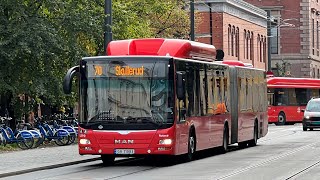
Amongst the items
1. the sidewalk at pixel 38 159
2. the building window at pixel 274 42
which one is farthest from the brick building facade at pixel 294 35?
the sidewalk at pixel 38 159

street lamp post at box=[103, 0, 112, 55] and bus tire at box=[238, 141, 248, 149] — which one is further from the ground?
street lamp post at box=[103, 0, 112, 55]

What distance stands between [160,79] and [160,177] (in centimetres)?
425

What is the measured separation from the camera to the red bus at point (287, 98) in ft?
205

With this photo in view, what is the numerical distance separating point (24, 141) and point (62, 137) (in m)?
2.41

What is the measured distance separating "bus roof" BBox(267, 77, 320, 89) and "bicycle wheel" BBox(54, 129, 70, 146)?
29.3m

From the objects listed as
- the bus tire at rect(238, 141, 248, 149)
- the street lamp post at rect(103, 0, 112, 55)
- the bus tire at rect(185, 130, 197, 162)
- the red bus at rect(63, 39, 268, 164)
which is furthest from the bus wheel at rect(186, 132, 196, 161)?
the bus tire at rect(238, 141, 248, 149)

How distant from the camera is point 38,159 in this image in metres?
26.8

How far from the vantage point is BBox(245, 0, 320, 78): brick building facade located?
102 metres

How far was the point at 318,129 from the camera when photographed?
5644 centimetres

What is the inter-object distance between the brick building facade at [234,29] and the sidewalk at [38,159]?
3432 centimetres

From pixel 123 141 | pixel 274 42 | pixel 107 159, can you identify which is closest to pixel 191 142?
pixel 107 159

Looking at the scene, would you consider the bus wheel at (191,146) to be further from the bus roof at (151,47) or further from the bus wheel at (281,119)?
the bus wheel at (281,119)

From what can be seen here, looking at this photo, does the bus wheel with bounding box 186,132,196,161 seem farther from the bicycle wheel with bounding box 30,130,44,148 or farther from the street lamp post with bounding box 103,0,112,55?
the bicycle wheel with bounding box 30,130,44,148

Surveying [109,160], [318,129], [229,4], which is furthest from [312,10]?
[109,160]
